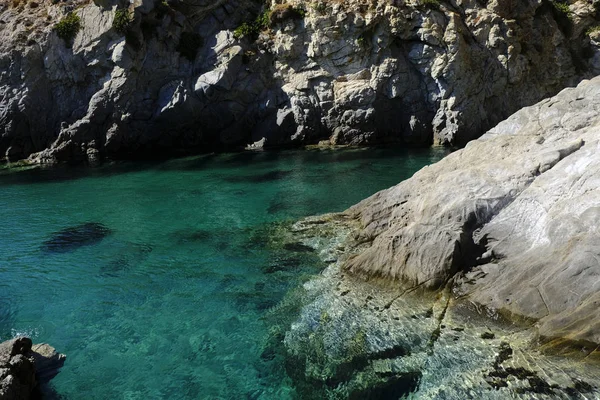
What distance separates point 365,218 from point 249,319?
6.41 meters

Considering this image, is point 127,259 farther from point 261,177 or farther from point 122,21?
point 122,21

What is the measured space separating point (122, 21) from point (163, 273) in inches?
1168

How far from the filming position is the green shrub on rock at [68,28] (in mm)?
37875

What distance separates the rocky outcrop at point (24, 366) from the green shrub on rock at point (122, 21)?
107 ft

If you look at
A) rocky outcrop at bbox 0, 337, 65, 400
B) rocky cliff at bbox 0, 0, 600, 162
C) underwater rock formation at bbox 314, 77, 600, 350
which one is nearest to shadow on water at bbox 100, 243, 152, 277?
rocky outcrop at bbox 0, 337, 65, 400

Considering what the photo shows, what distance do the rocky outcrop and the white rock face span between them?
7263mm

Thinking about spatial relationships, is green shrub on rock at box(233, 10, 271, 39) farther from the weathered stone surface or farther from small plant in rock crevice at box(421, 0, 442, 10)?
the weathered stone surface

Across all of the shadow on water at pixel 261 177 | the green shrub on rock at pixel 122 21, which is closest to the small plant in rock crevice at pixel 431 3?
the shadow on water at pixel 261 177

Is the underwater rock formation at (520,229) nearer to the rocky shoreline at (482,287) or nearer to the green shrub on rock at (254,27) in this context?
the rocky shoreline at (482,287)

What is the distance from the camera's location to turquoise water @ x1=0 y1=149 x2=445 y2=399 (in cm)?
892

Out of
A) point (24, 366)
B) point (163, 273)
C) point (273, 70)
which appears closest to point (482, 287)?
point (163, 273)

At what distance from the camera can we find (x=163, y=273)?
1374 centimetres

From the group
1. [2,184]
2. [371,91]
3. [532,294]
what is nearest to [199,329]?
[532,294]

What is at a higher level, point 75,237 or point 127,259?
point 75,237
